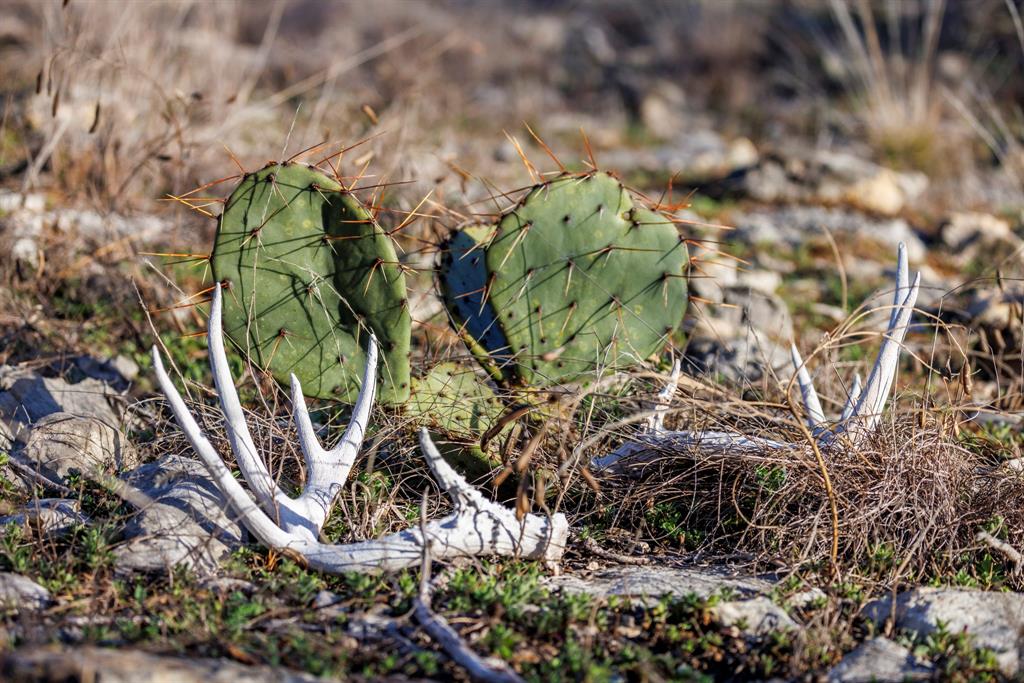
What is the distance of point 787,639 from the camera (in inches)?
90.4

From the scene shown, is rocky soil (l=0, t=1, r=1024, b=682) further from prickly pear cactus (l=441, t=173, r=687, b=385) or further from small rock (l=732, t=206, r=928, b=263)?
prickly pear cactus (l=441, t=173, r=687, b=385)

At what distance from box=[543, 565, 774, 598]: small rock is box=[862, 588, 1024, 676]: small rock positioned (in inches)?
11.3

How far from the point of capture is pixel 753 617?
2.37m

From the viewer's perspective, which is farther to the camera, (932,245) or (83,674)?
(932,245)

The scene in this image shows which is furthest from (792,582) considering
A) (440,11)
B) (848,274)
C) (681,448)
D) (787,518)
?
(440,11)

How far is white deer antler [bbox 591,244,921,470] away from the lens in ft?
9.24

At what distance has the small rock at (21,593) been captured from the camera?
7.29 feet

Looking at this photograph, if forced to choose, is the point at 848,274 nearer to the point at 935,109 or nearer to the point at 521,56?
the point at 935,109

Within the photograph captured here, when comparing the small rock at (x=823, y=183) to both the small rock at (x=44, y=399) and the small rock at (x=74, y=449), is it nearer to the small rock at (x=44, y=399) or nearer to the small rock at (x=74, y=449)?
the small rock at (x=44, y=399)

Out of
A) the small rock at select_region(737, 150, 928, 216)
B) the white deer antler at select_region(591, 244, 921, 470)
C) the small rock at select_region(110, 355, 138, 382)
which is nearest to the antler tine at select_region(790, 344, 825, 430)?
the white deer antler at select_region(591, 244, 921, 470)

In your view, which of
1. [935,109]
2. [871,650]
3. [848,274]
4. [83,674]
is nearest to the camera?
[83,674]

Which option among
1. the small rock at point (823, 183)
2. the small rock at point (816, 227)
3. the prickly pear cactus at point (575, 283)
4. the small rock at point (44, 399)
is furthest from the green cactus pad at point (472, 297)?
the small rock at point (823, 183)

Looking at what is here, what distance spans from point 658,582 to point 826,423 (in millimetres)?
656

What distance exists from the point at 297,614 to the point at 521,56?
33.8 ft
